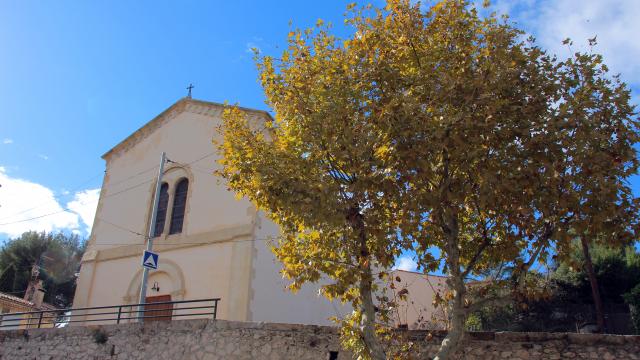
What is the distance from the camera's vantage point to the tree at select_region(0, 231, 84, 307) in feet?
125

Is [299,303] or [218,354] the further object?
[299,303]

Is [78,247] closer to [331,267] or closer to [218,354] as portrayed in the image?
[218,354]

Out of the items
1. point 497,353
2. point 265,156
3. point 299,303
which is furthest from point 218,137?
point 497,353

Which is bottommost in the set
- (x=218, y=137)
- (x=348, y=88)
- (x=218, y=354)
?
(x=218, y=354)

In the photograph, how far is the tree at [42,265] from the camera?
38.2 metres

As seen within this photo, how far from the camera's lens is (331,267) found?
796 cm

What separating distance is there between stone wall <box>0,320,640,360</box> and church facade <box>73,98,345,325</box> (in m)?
2.86

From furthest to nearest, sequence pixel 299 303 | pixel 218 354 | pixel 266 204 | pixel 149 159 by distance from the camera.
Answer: pixel 149 159 → pixel 299 303 → pixel 218 354 → pixel 266 204

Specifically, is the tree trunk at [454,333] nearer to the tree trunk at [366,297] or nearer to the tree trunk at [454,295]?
the tree trunk at [454,295]

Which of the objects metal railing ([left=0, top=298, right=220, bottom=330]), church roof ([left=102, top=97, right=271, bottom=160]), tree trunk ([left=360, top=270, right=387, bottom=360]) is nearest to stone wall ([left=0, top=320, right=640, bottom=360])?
metal railing ([left=0, top=298, right=220, bottom=330])

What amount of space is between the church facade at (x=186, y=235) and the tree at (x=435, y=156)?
6836mm

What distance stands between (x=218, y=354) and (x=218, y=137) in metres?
8.68

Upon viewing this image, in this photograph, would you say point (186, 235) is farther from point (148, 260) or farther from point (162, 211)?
point (148, 260)

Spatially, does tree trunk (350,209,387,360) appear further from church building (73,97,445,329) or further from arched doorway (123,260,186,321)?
arched doorway (123,260,186,321)
